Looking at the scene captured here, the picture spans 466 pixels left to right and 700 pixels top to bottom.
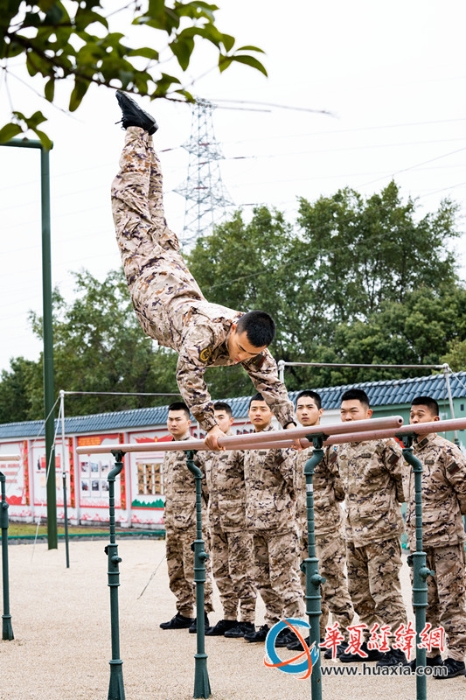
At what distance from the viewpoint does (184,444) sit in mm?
4320

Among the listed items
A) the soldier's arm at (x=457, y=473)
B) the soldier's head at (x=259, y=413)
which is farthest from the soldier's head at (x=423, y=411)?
the soldier's head at (x=259, y=413)

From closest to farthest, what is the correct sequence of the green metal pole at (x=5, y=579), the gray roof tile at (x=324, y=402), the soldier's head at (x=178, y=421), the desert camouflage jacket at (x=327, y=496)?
the desert camouflage jacket at (x=327, y=496) < the green metal pole at (x=5, y=579) < the soldier's head at (x=178, y=421) < the gray roof tile at (x=324, y=402)

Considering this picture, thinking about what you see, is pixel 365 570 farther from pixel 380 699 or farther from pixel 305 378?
pixel 305 378

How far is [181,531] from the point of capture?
7039 mm

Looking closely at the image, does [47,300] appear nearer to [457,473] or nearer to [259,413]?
[259,413]

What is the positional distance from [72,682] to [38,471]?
14961 mm

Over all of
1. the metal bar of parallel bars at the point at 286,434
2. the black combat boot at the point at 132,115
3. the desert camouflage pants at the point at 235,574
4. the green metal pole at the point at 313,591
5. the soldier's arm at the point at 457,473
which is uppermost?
the black combat boot at the point at 132,115

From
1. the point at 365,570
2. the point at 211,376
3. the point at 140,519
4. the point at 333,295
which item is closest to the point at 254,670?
the point at 365,570

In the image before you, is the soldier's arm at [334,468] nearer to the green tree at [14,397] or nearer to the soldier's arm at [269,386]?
the soldier's arm at [269,386]

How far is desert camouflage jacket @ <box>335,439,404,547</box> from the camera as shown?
17.2 feet

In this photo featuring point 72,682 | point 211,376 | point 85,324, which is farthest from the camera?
point 85,324

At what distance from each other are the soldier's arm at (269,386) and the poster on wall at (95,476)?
12908 mm

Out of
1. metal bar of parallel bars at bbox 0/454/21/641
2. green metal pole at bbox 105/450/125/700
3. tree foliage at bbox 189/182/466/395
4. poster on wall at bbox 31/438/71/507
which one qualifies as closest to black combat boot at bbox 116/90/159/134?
green metal pole at bbox 105/450/125/700

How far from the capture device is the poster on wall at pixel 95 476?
57.7ft
